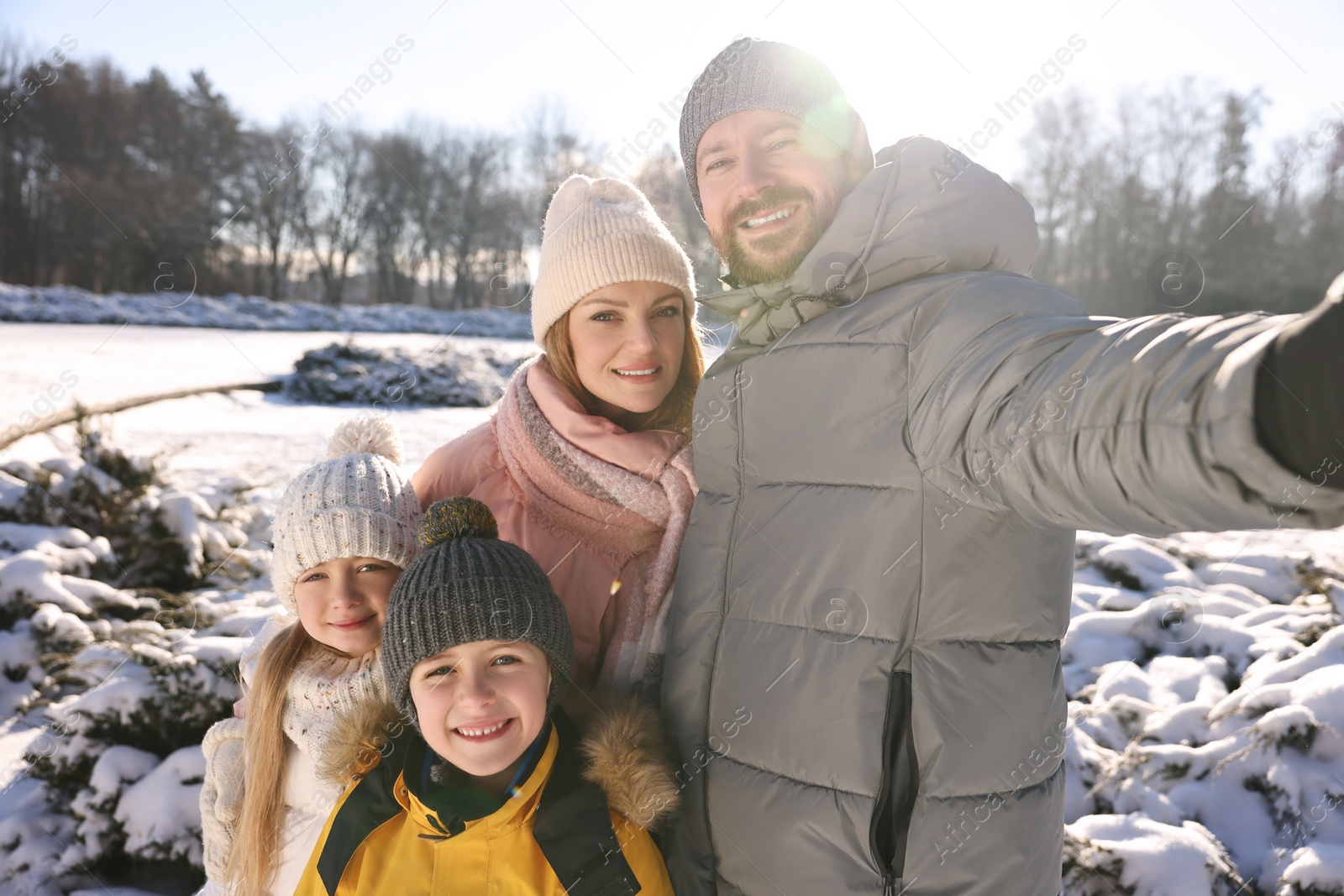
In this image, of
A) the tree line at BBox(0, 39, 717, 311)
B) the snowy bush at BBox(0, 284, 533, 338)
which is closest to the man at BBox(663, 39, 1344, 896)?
the snowy bush at BBox(0, 284, 533, 338)

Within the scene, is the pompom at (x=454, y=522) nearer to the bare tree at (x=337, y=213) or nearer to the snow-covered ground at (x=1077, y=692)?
the snow-covered ground at (x=1077, y=692)

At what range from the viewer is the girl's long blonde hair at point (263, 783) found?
1818 millimetres

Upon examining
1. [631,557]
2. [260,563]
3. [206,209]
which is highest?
[206,209]

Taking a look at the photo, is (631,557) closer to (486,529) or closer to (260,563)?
(486,529)

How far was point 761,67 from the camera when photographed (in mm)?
1888

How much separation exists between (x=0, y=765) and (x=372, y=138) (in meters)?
24.4

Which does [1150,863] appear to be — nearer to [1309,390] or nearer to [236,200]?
[1309,390]

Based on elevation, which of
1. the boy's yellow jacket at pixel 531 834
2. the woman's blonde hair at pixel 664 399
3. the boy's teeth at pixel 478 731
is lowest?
the boy's yellow jacket at pixel 531 834

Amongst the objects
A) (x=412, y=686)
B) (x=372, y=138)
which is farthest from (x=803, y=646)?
(x=372, y=138)

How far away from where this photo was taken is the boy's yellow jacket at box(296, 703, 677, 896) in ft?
4.68

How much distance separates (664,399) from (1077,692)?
7.15 ft

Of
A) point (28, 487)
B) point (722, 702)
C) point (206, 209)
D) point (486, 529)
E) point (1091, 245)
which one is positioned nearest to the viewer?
point (722, 702)

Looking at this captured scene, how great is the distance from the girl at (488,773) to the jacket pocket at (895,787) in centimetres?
39

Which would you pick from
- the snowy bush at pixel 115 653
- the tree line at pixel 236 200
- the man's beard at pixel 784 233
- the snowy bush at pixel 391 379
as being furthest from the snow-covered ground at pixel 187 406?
the tree line at pixel 236 200
